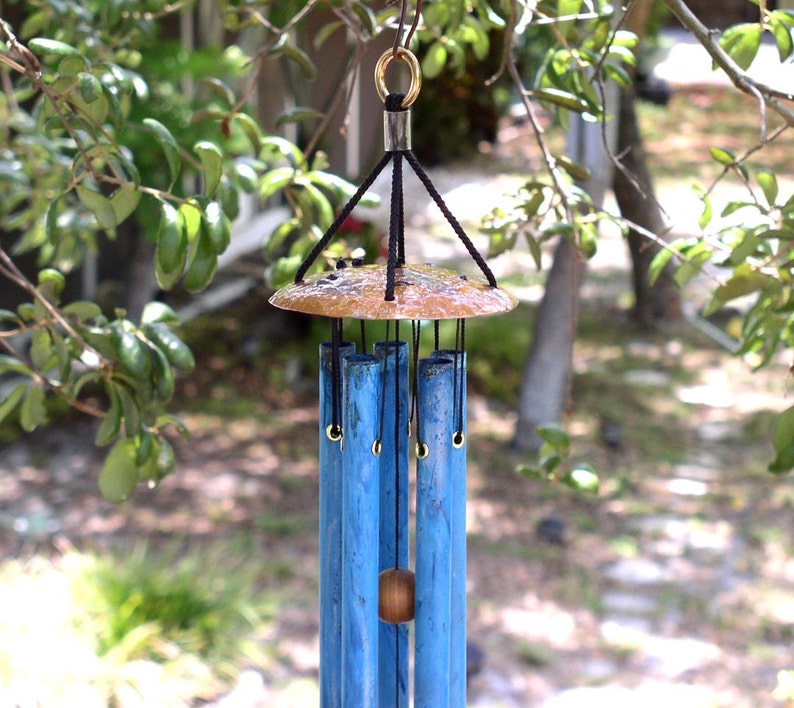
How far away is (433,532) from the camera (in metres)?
1.42

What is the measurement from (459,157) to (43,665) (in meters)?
10.5

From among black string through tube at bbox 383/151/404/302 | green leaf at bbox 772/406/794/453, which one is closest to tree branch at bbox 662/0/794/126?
green leaf at bbox 772/406/794/453

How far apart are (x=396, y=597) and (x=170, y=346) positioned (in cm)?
64

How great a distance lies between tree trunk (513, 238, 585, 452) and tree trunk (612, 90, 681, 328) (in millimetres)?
480

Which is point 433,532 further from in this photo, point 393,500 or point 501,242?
point 501,242

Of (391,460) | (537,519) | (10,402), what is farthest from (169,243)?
(537,519)

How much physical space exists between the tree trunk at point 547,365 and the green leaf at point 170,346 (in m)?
3.73

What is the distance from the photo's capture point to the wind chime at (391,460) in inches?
53.0

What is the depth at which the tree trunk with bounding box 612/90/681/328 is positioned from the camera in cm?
579

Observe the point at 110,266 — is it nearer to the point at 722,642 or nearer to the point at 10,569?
the point at 10,569

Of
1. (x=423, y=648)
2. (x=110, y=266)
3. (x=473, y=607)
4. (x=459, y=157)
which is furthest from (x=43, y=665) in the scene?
(x=459, y=157)

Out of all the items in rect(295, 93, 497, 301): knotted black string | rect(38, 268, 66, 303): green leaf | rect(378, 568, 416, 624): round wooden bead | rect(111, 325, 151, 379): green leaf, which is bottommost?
rect(378, 568, 416, 624): round wooden bead

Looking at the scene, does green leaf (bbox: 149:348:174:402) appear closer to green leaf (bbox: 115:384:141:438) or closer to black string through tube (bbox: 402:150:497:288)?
green leaf (bbox: 115:384:141:438)

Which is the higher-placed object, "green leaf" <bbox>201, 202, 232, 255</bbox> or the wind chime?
"green leaf" <bbox>201, 202, 232, 255</bbox>
